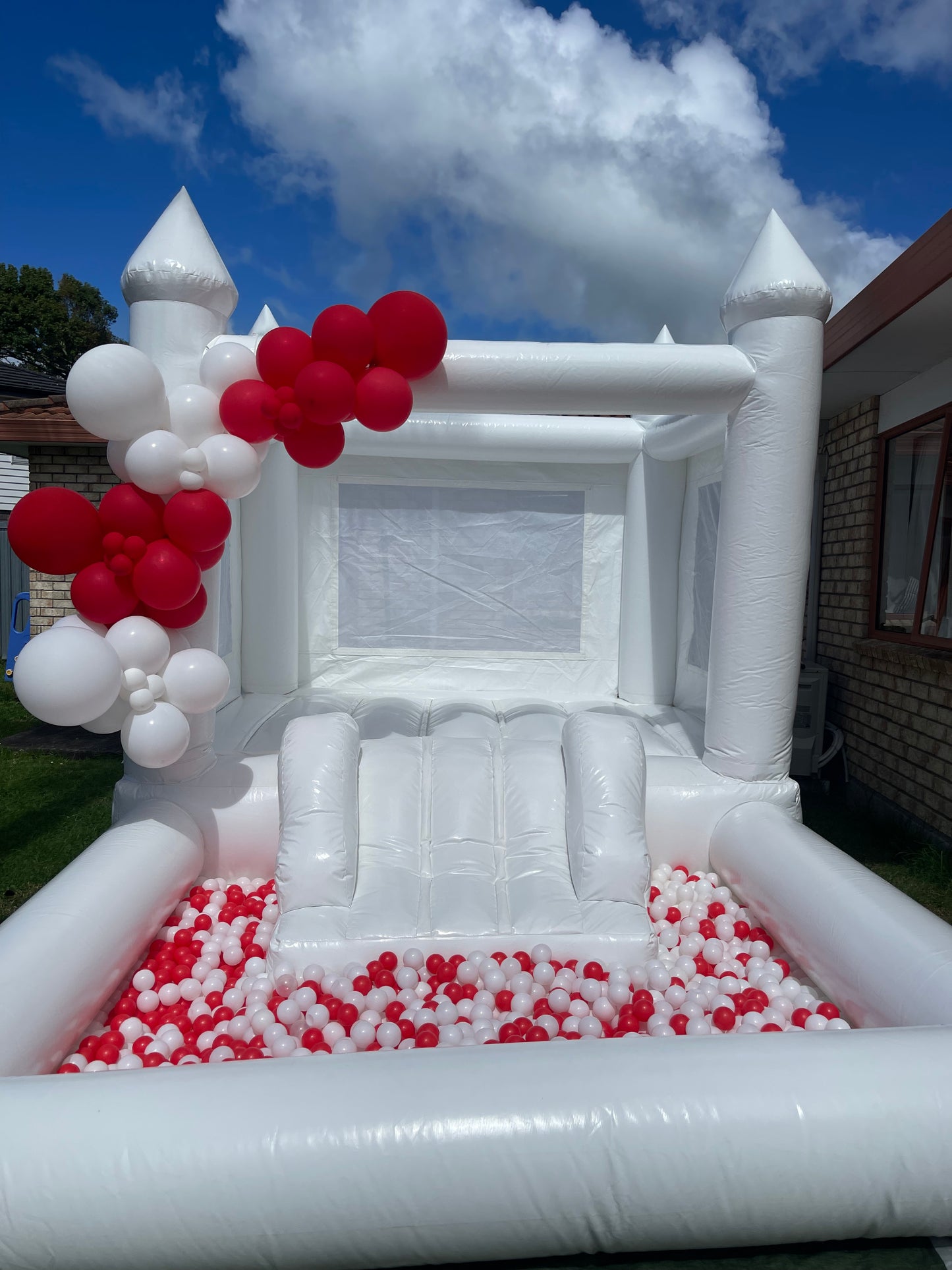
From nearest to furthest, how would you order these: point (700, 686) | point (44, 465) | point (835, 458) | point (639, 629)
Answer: point (700, 686), point (639, 629), point (835, 458), point (44, 465)

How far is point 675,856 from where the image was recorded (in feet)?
10.3

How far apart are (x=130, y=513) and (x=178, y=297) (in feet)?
2.87

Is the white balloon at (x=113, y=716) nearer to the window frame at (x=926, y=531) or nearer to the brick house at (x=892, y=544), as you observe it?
the brick house at (x=892, y=544)

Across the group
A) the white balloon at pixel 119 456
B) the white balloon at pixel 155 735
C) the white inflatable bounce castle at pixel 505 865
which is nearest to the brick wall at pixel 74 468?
the white inflatable bounce castle at pixel 505 865

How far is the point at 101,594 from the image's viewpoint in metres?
2.45

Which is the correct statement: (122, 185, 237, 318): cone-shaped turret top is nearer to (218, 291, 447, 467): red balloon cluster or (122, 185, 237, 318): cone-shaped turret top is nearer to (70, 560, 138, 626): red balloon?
(218, 291, 447, 467): red balloon cluster

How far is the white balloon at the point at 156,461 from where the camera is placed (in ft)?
8.08

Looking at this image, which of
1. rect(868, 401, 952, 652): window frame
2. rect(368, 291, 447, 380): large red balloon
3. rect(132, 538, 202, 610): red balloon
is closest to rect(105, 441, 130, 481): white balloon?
rect(132, 538, 202, 610): red balloon

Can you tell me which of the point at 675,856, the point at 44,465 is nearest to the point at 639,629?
the point at 675,856

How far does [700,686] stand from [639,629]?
1.65 ft

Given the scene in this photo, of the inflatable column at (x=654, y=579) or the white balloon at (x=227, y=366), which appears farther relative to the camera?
the inflatable column at (x=654, y=579)

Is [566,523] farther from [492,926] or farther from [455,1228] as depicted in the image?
[455,1228]

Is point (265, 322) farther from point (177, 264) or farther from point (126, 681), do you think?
point (126, 681)

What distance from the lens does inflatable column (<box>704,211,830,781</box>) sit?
2.92 metres
